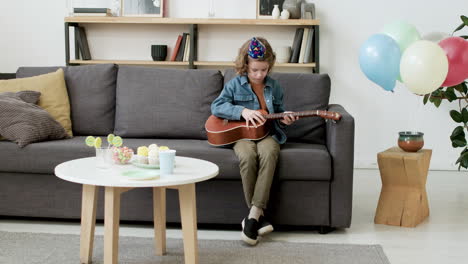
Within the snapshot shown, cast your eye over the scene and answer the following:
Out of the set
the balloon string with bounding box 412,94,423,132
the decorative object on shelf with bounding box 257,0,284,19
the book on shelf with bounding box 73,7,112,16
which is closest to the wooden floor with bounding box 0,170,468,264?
the balloon string with bounding box 412,94,423,132

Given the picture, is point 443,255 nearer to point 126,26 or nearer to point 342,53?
point 342,53

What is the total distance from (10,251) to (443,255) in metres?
1.91

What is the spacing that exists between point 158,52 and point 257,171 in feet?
7.39

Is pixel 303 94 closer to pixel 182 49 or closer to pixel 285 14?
pixel 285 14

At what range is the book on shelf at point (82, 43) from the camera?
192 inches

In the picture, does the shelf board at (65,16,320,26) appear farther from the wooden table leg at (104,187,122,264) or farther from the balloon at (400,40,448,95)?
the wooden table leg at (104,187,122,264)

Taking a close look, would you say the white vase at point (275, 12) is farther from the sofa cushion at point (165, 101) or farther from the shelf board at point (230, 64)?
the sofa cushion at point (165, 101)

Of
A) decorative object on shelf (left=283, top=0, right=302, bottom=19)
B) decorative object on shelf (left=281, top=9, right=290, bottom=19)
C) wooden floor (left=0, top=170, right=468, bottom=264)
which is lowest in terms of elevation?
wooden floor (left=0, top=170, right=468, bottom=264)

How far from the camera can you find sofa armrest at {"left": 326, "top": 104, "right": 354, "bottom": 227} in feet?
9.45

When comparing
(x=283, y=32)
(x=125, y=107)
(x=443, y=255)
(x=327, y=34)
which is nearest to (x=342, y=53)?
(x=327, y=34)

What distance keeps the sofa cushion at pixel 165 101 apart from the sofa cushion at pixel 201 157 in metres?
0.26

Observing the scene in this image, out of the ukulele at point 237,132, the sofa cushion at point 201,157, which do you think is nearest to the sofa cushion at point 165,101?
the sofa cushion at point 201,157

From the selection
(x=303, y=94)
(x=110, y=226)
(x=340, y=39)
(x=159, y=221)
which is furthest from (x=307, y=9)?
(x=110, y=226)

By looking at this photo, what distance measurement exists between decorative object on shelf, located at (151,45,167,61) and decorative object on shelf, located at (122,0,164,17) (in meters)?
0.27
